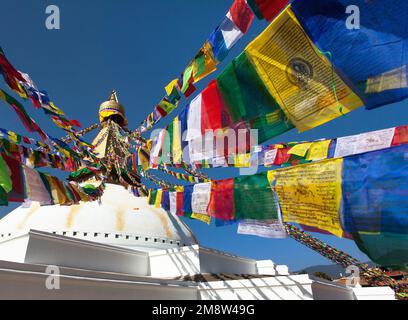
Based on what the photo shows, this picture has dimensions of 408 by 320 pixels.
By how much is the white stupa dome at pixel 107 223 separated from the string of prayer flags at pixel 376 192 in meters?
8.88

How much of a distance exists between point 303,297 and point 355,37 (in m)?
5.84

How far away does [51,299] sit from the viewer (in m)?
5.18

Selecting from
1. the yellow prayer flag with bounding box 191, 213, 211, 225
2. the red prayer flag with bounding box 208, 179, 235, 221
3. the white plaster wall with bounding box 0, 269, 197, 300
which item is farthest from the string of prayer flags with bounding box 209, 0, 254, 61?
the white plaster wall with bounding box 0, 269, 197, 300

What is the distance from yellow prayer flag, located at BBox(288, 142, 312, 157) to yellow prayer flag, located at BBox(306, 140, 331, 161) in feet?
0.29

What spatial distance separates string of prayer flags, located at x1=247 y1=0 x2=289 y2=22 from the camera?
263 centimetres

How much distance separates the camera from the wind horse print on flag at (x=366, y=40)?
2.31 meters

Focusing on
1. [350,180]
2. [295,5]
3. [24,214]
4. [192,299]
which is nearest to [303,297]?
[192,299]

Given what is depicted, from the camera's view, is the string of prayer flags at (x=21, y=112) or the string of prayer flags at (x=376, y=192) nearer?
the string of prayer flags at (x=376, y=192)

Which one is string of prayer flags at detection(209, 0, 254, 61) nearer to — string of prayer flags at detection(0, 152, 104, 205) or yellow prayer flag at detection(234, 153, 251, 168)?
yellow prayer flag at detection(234, 153, 251, 168)

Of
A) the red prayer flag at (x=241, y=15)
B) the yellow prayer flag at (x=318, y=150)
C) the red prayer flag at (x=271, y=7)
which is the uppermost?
the red prayer flag at (x=241, y=15)

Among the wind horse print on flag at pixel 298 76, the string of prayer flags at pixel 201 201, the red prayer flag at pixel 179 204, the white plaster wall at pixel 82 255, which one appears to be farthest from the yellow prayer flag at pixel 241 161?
the white plaster wall at pixel 82 255

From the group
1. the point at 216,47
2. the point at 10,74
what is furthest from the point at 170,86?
the point at 10,74

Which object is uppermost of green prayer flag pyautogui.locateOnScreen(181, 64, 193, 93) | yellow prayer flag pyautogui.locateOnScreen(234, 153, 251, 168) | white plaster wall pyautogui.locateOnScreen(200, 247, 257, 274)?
green prayer flag pyautogui.locateOnScreen(181, 64, 193, 93)

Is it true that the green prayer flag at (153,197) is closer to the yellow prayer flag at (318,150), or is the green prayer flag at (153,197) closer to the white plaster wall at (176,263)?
the yellow prayer flag at (318,150)
